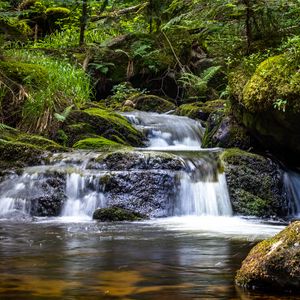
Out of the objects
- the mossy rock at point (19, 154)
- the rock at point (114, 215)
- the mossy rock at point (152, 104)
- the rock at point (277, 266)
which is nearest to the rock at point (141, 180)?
the rock at point (114, 215)

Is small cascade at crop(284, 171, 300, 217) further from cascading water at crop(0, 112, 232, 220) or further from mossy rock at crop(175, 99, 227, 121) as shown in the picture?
mossy rock at crop(175, 99, 227, 121)

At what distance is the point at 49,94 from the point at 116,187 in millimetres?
4035

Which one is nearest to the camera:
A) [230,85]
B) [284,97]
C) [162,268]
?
[162,268]

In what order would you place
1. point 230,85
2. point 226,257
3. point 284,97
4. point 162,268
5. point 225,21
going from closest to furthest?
1. point 162,268
2. point 226,257
3. point 284,97
4. point 230,85
5. point 225,21

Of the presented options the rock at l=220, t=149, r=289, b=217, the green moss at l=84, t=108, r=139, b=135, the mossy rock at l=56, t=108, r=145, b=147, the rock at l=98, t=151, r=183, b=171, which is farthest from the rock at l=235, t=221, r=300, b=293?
the green moss at l=84, t=108, r=139, b=135

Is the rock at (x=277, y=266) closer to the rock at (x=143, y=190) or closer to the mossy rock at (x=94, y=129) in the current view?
the rock at (x=143, y=190)

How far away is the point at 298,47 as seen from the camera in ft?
25.7

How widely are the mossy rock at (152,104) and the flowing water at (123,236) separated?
2539mm

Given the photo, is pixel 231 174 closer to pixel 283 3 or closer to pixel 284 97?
pixel 284 97

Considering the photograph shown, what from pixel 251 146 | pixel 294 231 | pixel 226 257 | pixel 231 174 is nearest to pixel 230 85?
pixel 251 146

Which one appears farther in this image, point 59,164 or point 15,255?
point 59,164

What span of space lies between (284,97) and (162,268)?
15.1 feet

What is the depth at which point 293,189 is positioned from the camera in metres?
8.75

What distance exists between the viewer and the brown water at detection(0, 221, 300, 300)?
10.1 ft
